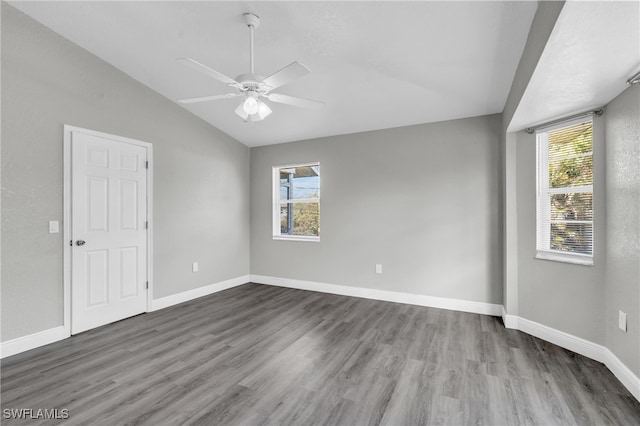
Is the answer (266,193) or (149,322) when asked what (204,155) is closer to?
(266,193)

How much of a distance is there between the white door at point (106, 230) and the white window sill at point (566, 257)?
4662mm

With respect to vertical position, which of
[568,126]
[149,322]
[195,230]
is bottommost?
[149,322]

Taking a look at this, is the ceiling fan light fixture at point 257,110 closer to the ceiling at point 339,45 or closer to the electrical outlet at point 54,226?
the ceiling at point 339,45

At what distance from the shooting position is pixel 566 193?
2.91 meters

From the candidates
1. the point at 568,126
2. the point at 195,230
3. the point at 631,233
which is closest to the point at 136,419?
the point at 195,230

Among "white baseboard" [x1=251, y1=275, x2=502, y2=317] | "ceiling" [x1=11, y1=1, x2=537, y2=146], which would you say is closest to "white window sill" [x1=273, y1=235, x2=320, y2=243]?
"white baseboard" [x1=251, y1=275, x2=502, y2=317]

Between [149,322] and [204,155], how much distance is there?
2.47m

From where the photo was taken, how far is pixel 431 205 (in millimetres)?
4023

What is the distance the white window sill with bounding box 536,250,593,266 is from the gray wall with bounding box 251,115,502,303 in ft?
2.07

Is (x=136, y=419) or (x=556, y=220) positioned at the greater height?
(x=556, y=220)

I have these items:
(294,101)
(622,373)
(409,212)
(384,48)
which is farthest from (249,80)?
(622,373)

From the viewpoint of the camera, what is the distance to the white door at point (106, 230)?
10.3 ft

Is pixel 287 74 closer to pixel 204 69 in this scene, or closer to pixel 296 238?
pixel 204 69

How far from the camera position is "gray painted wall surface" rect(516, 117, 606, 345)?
2576 mm
